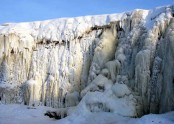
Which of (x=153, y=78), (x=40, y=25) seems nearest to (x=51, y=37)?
(x=40, y=25)

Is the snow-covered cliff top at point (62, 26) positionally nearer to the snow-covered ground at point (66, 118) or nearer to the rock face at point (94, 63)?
the rock face at point (94, 63)

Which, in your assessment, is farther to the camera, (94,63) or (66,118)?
(94,63)

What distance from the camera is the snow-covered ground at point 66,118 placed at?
18.0 meters

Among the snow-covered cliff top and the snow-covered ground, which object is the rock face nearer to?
the snow-covered cliff top

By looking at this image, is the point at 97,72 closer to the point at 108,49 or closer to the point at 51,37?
the point at 108,49

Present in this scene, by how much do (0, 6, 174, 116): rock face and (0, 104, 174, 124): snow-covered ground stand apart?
0.68 metres

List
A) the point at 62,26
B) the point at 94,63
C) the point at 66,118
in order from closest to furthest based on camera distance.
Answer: the point at 66,118 < the point at 94,63 < the point at 62,26

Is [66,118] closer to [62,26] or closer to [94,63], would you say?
[94,63]

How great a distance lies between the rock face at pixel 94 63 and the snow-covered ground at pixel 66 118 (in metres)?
0.68

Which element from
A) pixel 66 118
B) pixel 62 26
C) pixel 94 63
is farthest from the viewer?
pixel 62 26

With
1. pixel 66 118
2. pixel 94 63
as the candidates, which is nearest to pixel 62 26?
pixel 94 63

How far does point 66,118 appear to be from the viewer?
2164 cm

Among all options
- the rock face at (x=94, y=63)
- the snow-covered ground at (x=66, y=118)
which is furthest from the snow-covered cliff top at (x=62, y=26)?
the snow-covered ground at (x=66, y=118)

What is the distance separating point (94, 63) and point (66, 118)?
4.44 m
